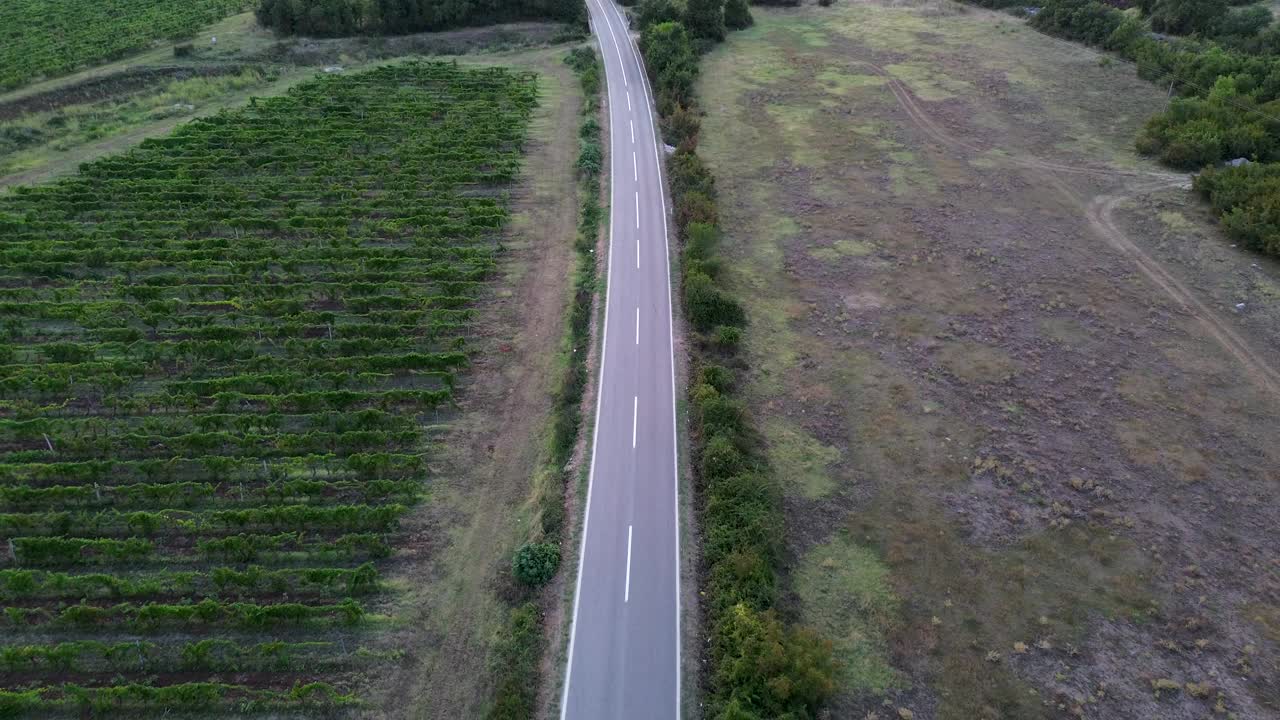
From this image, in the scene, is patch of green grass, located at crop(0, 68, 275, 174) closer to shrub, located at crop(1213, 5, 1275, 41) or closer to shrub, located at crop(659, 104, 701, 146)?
shrub, located at crop(659, 104, 701, 146)

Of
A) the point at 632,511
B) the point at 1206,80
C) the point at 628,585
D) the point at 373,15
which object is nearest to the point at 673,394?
the point at 632,511

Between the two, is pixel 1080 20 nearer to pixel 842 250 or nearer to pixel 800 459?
pixel 842 250

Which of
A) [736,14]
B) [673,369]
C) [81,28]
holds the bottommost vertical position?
[673,369]

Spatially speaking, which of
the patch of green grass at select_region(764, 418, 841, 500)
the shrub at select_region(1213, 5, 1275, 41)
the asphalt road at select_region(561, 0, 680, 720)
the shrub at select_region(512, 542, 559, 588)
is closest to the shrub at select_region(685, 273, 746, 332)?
the asphalt road at select_region(561, 0, 680, 720)

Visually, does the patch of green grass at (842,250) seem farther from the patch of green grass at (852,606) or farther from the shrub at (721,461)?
the patch of green grass at (852,606)

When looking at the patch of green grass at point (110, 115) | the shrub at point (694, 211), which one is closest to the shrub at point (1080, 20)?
the shrub at point (694, 211)

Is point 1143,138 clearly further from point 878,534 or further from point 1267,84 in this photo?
point 878,534

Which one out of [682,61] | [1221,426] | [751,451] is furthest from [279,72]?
[1221,426]
